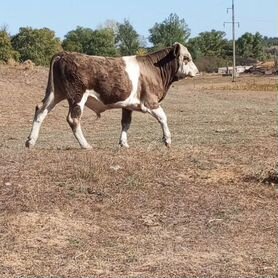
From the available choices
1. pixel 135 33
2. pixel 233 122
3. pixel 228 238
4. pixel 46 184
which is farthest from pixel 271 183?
pixel 135 33

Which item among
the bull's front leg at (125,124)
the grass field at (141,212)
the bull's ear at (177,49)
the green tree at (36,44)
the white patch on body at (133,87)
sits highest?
the green tree at (36,44)

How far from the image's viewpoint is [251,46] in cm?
11750

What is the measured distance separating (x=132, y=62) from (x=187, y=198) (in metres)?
3.47

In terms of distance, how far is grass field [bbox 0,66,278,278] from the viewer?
5836 millimetres

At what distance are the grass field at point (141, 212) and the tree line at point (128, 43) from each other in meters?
47.1

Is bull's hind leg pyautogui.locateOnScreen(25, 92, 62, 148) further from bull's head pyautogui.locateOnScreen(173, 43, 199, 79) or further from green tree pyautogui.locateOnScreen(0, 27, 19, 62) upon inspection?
green tree pyautogui.locateOnScreen(0, 27, 19, 62)

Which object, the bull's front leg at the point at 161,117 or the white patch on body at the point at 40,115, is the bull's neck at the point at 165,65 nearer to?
the bull's front leg at the point at 161,117

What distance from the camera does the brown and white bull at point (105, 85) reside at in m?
10.1

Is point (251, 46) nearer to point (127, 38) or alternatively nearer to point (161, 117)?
point (127, 38)

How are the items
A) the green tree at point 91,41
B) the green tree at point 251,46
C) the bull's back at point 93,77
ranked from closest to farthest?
the bull's back at point 93,77 < the green tree at point 91,41 < the green tree at point 251,46

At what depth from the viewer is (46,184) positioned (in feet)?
26.0

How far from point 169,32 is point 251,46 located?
22.4 m

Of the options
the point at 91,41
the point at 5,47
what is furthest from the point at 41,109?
the point at 91,41

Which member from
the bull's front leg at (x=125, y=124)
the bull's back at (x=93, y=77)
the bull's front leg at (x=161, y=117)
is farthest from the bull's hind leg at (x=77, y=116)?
the bull's front leg at (x=161, y=117)
